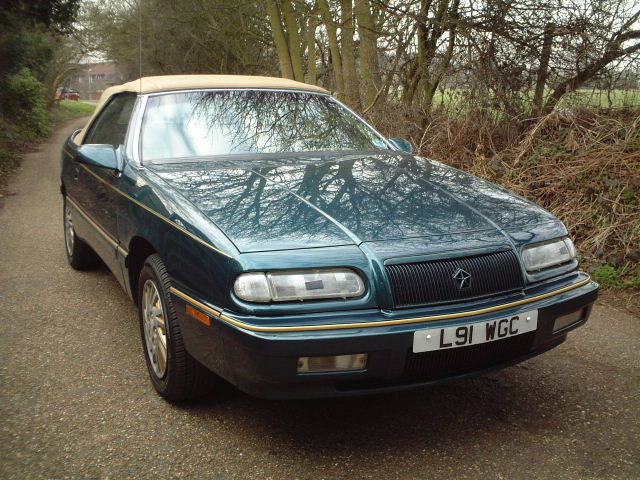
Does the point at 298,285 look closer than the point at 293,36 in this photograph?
Yes

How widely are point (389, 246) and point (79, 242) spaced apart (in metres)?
3.49

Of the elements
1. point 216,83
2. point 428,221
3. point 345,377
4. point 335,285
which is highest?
point 216,83

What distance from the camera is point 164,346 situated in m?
3.21

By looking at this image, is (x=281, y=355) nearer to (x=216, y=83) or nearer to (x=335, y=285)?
(x=335, y=285)

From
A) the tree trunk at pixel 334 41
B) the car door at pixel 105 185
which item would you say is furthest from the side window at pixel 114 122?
the tree trunk at pixel 334 41

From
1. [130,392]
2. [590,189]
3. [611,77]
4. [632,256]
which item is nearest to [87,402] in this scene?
[130,392]

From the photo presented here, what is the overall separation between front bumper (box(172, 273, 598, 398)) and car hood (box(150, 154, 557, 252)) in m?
0.31

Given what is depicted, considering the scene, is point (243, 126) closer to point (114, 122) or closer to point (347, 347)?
point (114, 122)

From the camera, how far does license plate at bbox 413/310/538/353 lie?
100 inches

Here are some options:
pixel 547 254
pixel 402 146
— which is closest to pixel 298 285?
pixel 547 254

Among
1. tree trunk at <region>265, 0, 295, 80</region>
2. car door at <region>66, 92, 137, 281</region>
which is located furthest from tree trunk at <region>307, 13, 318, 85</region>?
car door at <region>66, 92, 137, 281</region>

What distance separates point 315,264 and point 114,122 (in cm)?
263

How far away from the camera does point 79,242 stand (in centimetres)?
537

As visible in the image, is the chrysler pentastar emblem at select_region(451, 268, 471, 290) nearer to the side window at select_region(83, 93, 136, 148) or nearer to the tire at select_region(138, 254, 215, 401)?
the tire at select_region(138, 254, 215, 401)
